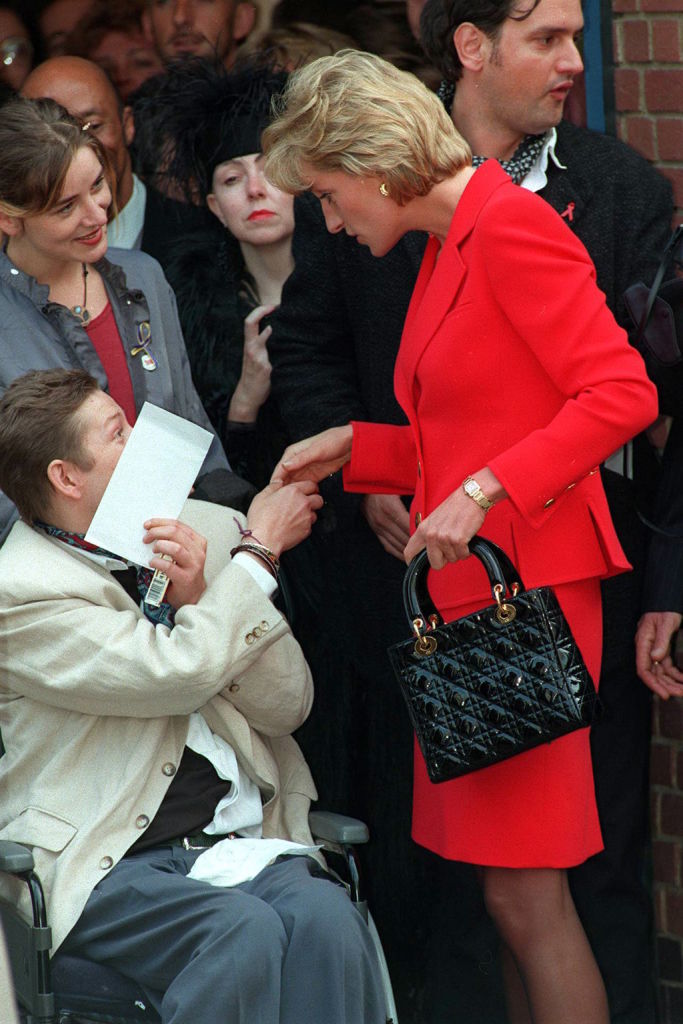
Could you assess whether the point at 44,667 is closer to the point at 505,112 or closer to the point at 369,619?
the point at 369,619

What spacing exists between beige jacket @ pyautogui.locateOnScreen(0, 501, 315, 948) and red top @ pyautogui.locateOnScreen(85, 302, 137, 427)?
21.3 inches

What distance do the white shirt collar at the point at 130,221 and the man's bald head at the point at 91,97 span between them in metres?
0.04

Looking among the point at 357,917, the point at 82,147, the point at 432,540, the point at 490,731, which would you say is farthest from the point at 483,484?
the point at 82,147

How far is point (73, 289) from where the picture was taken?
339 centimetres

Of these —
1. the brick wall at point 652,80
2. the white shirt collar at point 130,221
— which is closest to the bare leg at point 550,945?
the brick wall at point 652,80

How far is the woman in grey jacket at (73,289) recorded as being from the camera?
10.5ft

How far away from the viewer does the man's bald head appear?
383 cm

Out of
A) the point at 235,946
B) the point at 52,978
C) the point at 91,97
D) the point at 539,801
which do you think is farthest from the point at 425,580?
the point at 91,97

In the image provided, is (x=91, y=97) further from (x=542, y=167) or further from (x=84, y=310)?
(x=542, y=167)

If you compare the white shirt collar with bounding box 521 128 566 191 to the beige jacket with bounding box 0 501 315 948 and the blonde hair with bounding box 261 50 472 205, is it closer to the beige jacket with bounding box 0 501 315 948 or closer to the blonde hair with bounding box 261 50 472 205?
the blonde hair with bounding box 261 50 472 205

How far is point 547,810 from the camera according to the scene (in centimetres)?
282

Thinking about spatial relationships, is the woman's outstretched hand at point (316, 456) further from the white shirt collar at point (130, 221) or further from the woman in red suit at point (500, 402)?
the white shirt collar at point (130, 221)

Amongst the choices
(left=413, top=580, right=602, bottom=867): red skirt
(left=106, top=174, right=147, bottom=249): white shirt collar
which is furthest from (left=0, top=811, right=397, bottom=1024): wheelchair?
(left=106, top=174, right=147, bottom=249): white shirt collar

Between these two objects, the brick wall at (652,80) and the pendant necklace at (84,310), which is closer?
the pendant necklace at (84,310)
